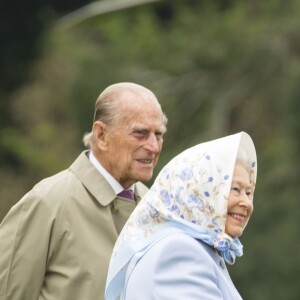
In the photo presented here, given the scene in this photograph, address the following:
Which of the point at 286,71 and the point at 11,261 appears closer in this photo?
the point at 11,261

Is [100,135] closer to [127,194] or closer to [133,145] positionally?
[133,145]

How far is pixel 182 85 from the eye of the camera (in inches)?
1055

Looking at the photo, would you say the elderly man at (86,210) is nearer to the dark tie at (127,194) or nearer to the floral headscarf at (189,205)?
the dark tie at (127,194)

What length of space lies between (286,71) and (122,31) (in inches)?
204

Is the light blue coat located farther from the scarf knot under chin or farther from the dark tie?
the dark tie

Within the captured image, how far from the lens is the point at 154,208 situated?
15.5 feet

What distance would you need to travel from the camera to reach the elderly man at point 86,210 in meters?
5.79

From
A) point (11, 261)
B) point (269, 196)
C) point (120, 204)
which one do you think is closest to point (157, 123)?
point (120, 204)

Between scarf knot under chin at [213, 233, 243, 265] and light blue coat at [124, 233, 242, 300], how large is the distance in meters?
0.05

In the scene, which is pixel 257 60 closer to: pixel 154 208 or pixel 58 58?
pixel 58 58

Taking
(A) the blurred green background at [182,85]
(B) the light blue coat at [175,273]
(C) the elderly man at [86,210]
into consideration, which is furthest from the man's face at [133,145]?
(A) the blurred green background at [182,85]

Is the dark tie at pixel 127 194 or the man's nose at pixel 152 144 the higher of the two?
the man's nose at pixel 152 144

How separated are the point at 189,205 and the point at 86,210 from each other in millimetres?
1297

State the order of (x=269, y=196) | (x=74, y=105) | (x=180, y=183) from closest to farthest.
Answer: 1. (x=180, y=183)
2. (x=269, y=196)
3. (x=74, y=105)
